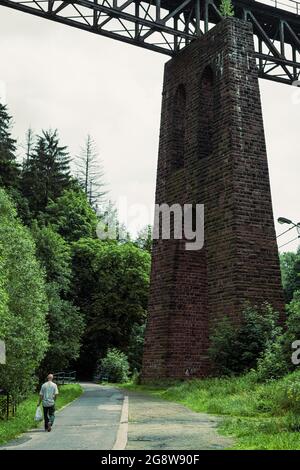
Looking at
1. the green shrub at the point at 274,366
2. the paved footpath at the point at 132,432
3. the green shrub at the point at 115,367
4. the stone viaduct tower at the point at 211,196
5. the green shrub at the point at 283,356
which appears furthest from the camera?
the green shrub at the point at 115,367

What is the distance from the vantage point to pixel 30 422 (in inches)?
566

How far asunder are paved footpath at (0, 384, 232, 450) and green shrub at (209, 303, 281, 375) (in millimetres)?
3595

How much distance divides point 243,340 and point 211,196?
5325 millimetres

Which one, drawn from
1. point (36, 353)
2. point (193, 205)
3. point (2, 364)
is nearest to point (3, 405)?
point (2, 364)

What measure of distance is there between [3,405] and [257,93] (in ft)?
44.0

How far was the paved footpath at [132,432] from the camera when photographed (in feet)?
31.1

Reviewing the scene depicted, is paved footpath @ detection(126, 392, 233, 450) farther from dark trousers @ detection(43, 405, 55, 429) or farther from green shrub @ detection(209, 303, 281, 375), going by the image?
green shrub @ detection(209, 303, 281, 375)

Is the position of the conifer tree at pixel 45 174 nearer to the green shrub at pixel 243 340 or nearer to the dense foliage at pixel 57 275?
the dense foliage at pixel 57 275

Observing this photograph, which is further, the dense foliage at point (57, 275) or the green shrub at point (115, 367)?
the green shrub at point (115, 367)

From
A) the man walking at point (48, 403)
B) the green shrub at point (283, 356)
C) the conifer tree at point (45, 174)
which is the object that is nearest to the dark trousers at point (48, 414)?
the man walking at point (48, 403)

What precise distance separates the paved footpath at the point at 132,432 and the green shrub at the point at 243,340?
360cm

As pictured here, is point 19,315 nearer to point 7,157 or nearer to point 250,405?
point 250,405

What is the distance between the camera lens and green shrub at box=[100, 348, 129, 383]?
45812 millimetres
